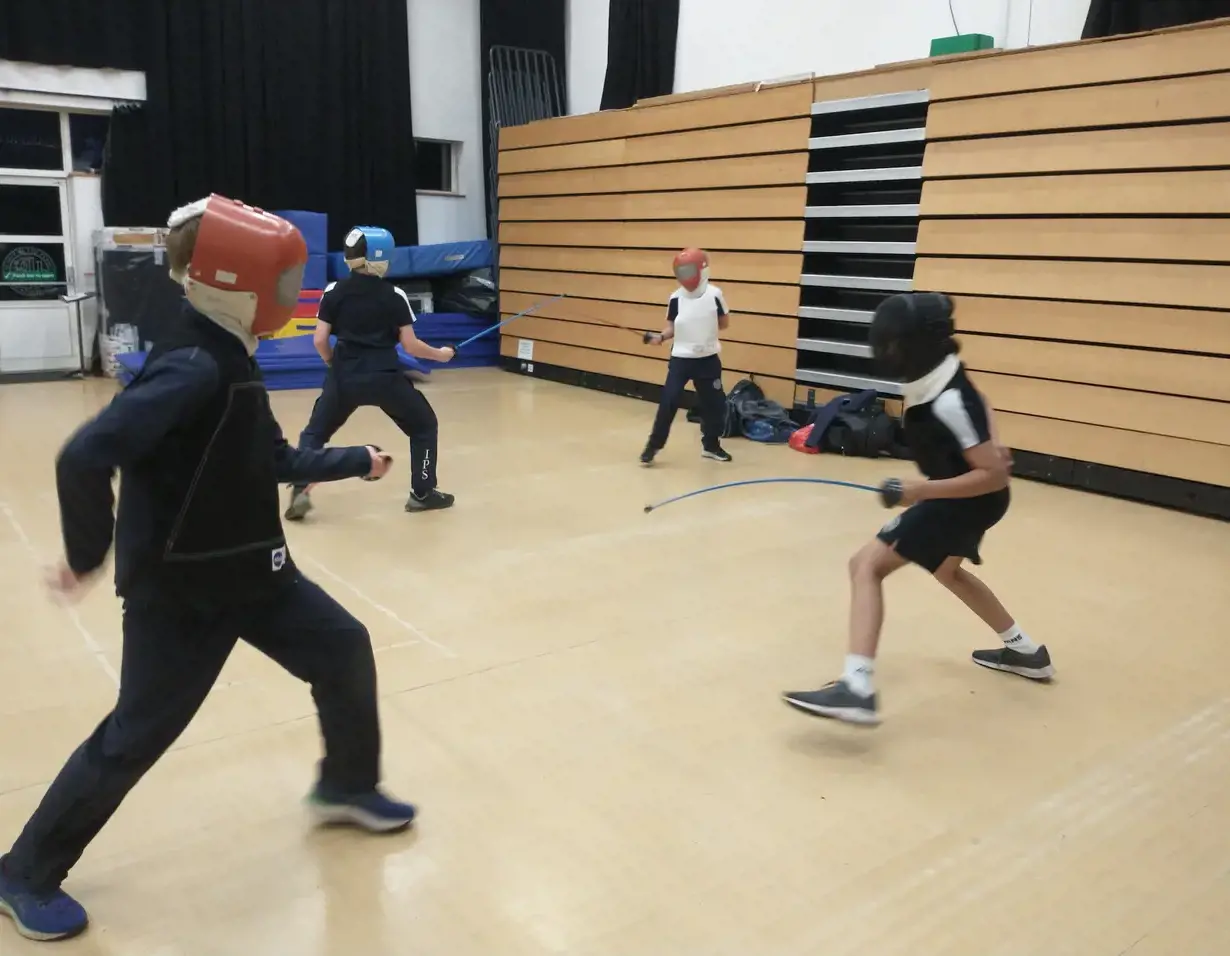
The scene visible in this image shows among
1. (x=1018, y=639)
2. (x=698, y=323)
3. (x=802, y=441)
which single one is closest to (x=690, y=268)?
(x=698, y=323)

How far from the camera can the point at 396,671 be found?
10.4ft

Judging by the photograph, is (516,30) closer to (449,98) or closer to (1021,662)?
(449,98)

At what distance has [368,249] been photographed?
4699 millimetres

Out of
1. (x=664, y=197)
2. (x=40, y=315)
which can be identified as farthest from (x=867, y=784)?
(x=40, y=315)

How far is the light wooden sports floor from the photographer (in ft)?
6.67

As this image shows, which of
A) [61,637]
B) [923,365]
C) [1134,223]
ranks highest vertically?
[1134,223]

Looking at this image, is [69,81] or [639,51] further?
[639,51]

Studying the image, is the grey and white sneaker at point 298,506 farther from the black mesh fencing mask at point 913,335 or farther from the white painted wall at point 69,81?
the white painted wall at point 69,81

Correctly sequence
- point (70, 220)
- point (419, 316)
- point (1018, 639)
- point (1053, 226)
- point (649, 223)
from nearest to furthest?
point (1018, 639) → point (1053, 226) → point (649, 223) → point (70, 220) → point (419, 316)

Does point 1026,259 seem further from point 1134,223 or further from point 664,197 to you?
point 664,197

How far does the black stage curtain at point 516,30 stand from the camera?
1138 centimetres

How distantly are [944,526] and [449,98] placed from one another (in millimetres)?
10250

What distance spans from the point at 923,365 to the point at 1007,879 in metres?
1.26

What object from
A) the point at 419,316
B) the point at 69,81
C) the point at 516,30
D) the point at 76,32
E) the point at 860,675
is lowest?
the point at 860,675
